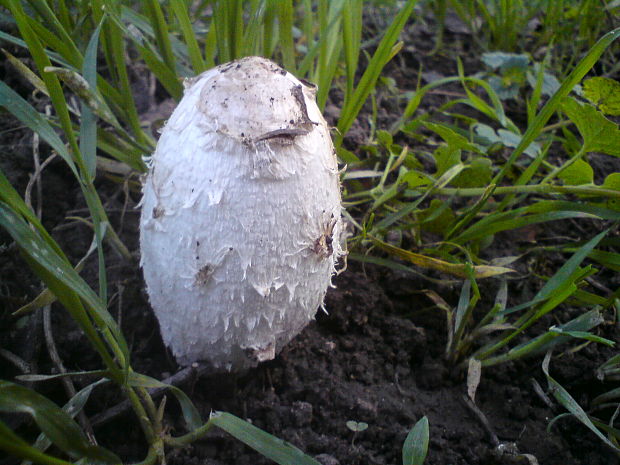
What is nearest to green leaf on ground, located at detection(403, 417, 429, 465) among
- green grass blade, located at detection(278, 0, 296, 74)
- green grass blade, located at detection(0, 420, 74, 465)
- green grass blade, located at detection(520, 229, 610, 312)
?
green grass blade, located at detection(520, 229, 610, 312)

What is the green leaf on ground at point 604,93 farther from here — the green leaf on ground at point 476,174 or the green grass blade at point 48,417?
the green grass blade at point 48,417

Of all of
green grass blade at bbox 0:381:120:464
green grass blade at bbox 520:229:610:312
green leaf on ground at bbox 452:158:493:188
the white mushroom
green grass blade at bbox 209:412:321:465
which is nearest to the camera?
green grass blade at bbox 0:381:120:464

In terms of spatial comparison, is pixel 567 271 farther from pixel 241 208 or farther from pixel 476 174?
pixel 241 208

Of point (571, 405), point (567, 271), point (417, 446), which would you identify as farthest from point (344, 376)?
point (567, 271)

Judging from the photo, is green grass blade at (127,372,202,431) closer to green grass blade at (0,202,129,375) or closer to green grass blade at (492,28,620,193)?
green grass blade at (0,202,129,375)

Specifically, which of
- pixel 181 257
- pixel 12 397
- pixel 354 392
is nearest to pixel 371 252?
pixel 354 392
